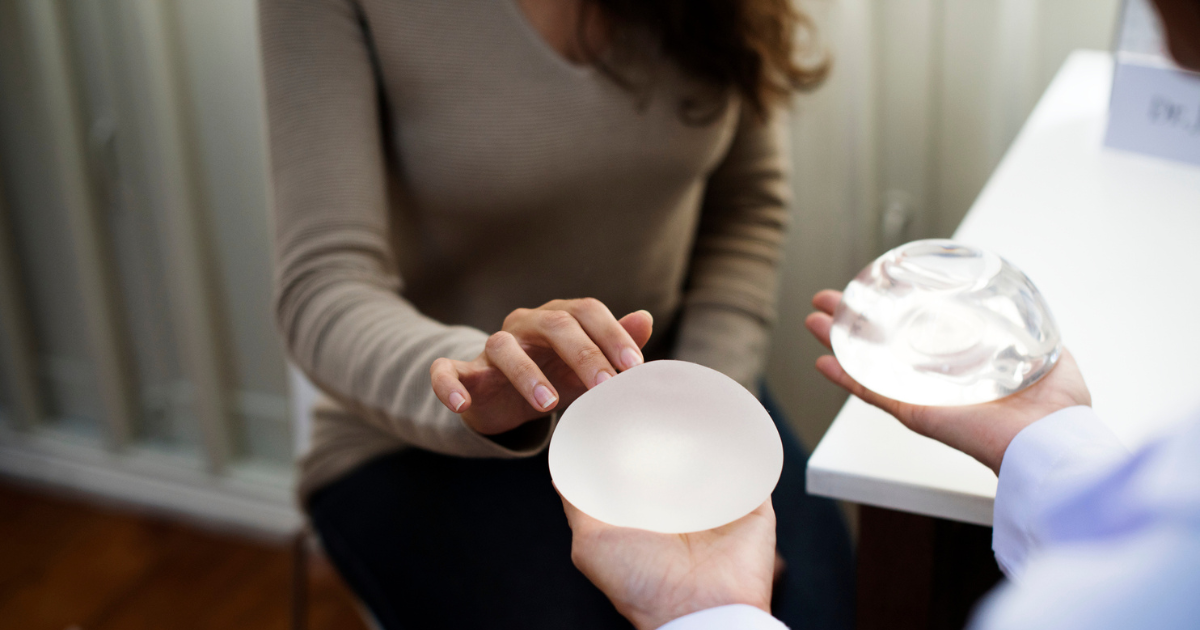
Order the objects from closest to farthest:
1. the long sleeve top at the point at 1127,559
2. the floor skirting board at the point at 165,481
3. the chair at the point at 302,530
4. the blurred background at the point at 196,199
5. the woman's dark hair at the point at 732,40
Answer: the long sleeve top at the point at 1127,559
the woman's dark hair at the point at 732,40
the chair at the point at 302,530
the blurred background at the point at 196,199
the floor skirting board at the point at 165,481

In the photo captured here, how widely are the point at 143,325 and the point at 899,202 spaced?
107 centimetres

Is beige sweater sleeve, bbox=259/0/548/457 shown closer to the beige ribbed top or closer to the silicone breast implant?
the beige ribbed top

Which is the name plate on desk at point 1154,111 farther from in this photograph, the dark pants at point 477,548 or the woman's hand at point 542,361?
the woman's hand at point 542,361

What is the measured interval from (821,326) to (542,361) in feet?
0.64

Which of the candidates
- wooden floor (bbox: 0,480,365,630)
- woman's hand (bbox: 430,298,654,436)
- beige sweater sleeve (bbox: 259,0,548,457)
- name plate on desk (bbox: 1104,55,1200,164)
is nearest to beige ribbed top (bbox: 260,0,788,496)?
beige sweater sleeve (bbox: 259,0,548,457)

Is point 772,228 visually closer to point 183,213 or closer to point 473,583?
point 473,583

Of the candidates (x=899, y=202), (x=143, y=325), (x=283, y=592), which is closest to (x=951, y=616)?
(x=899, y=202)

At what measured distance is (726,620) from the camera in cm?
27

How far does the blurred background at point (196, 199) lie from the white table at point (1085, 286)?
0.13m

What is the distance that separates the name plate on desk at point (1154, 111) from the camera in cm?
63

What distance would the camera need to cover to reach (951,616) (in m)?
0.48

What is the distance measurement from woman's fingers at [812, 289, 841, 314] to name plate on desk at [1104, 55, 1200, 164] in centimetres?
37

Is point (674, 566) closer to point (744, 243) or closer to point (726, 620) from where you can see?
point (726, 620)

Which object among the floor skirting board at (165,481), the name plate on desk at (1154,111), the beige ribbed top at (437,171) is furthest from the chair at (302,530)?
the name plate on desk at (1154,111)
